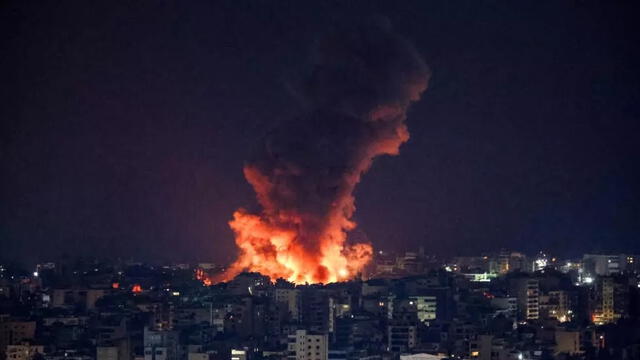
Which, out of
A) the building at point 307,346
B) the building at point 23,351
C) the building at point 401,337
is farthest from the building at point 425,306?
the building at point 23,351

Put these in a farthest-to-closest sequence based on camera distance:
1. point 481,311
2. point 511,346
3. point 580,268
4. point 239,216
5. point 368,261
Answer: point 580,268 → point 368,261 → point 239,216 → point 481,311 → point 511,346

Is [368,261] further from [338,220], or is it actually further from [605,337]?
[605,337]

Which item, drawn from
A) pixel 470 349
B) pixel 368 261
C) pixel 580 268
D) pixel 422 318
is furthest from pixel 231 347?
pixel 580 268

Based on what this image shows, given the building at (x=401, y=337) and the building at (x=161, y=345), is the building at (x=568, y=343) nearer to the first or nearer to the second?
the building at (x=401, y=337)

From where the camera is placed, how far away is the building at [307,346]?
25.8 m

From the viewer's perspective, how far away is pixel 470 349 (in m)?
27.0

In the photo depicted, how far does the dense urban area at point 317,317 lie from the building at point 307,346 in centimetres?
2

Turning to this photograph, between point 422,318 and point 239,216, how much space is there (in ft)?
15.0

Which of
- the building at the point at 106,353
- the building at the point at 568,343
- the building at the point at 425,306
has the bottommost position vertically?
the building at the point at 106,353

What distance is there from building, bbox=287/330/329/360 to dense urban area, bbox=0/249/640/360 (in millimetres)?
21

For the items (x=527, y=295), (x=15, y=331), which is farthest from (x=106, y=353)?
(x=527, y=295)

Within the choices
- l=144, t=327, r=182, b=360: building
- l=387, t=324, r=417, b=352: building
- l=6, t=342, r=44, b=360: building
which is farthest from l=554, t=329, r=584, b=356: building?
l=6, t=342, r=44, b=360: building

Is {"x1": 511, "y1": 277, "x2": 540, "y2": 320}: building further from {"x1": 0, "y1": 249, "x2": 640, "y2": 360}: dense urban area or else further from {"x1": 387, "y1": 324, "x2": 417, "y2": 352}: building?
{"x1": 387, "y1": 324, "x2": 417, "y2": 352}: building

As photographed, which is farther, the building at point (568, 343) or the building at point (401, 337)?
the building at point (401, 337)
